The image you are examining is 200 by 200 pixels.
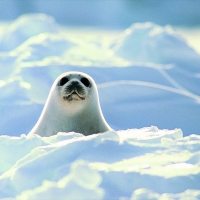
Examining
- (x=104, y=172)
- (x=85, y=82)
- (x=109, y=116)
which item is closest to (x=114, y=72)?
(x=109, y=116)

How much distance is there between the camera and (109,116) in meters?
5.45

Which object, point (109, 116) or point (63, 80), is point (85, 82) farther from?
point (109, 116)

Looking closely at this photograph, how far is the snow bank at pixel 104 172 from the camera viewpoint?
94.5 inches

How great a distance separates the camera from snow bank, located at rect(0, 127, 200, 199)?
7.88 ft

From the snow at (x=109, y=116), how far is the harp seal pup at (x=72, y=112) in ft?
0.86

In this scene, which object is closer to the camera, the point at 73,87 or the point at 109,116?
the point at 73,87

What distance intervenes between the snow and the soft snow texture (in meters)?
0.01

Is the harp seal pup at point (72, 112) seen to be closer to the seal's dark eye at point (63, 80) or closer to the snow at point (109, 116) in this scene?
the seal's dark eye at point (63, 80)

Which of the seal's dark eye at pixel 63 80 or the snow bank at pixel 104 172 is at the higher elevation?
the seal's dark eye at pixel 63 80

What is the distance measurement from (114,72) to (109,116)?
64 centimetres

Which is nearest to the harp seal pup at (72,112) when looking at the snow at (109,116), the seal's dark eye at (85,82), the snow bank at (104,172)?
the seal's dark eye at (85,82)

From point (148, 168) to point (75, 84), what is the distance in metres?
1.19

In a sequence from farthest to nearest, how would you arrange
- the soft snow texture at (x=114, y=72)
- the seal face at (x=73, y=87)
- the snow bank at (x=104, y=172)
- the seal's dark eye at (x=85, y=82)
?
the soft snow texture at (x=114, y=72) < the seal's dark eye at (x=85, y=82) < the seal face at (x=73, y=87) < the snow bank at (x=104, y=172)

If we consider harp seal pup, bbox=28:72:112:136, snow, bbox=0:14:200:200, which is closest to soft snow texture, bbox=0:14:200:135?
snow, bbox=0:14:200:200
